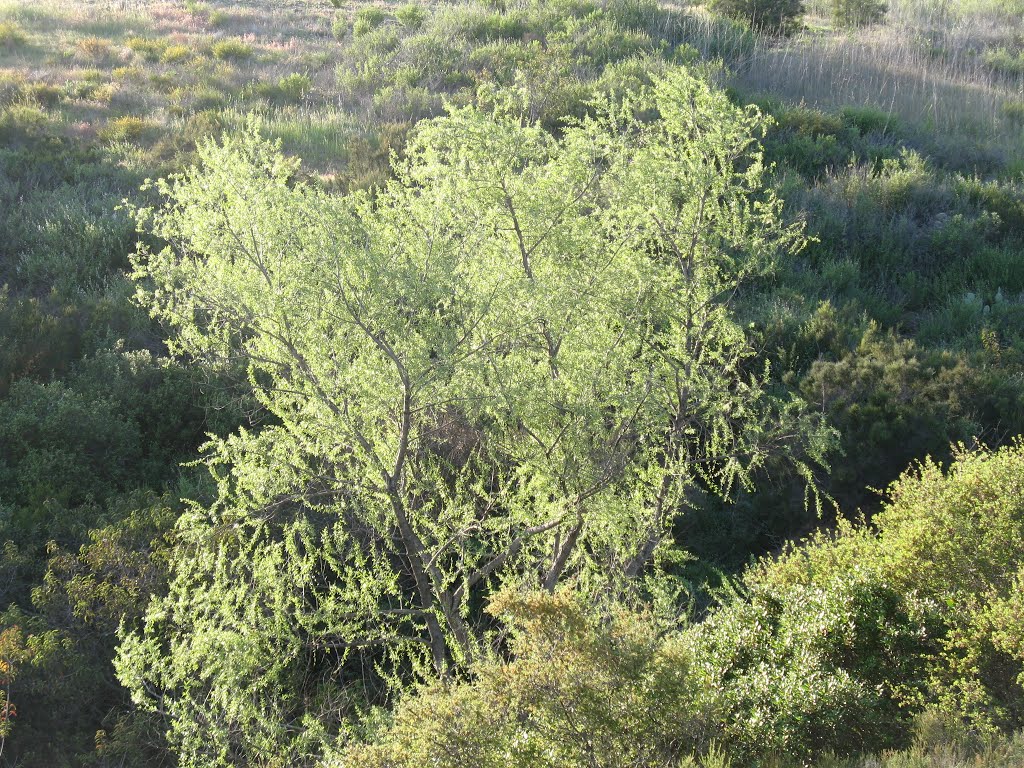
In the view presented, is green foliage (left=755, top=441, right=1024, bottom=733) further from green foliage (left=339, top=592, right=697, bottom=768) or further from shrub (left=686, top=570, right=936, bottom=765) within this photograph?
green foliage (left=339, top=592, right=697, bottom=768)

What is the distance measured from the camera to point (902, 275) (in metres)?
12.4

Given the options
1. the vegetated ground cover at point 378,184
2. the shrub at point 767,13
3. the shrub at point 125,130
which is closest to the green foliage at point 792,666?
the vegetated ground cover at point 378,184

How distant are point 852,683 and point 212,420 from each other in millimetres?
7001

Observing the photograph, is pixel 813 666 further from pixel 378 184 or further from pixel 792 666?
pixel 378 184

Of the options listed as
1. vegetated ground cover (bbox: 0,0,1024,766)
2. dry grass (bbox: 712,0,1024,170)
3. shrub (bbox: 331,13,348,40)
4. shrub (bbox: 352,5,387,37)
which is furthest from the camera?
shrub (bbox: 331,13,348,40)

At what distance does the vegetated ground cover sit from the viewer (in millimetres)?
7539

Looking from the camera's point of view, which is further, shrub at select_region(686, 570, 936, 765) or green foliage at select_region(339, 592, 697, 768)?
shrub at select_region(686, 570, 936, 765)

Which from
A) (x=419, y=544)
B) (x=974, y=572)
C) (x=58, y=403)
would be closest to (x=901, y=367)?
(x=974, y=572)

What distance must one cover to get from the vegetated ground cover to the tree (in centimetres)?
86

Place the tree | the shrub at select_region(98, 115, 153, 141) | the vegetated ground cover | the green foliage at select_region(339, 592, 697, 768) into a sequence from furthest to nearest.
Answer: the shrub at select_region(98, 115, 153, 141) < the vegetated ground cover < the tree < the green foliage at select_region(339, 592, 697, 768)

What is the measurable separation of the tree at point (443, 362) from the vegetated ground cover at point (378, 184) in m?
0.86

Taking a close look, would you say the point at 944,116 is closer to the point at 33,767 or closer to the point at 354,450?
the point at 354,450

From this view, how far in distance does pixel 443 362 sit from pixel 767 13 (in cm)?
1693

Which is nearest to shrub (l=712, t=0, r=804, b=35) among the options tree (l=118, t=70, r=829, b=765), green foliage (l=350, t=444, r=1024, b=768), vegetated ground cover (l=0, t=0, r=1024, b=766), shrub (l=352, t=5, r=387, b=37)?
vegetated ground cover (l=0, t=0, r=1024, b=766)
